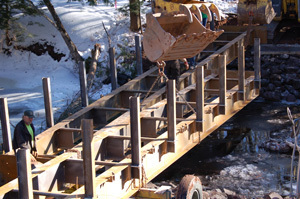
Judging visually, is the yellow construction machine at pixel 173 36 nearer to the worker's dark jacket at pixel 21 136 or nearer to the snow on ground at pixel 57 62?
the worker's dark jacket at pixel 21 136

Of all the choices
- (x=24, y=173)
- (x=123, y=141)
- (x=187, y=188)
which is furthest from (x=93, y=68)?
(x=24, y=173)

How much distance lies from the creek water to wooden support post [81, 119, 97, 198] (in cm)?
454

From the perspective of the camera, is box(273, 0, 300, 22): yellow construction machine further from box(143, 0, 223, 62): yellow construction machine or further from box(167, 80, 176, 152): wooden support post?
box(167, 80, 176, 152): wooden support post

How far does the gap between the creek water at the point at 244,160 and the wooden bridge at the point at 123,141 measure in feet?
4.24

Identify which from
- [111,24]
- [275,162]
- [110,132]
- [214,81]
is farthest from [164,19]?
[111,24]

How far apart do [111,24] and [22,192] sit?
584 inches

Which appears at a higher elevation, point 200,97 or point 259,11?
point 259,11

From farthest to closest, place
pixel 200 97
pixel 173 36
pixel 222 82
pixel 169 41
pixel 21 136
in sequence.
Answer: pixel 222 82
pixel 200 97
pixel 173 36
pixel 169 41
pixel 21 136

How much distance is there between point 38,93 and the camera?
16547mm

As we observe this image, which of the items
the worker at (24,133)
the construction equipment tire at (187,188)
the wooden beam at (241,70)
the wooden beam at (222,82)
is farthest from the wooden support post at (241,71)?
the worker at (24,133)

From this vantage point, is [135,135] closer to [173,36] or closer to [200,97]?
[173,36]

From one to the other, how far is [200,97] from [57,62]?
32.5 ft

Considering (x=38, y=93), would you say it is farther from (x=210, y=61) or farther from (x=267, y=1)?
(x=267, y=1)

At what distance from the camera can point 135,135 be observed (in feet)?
26.3
